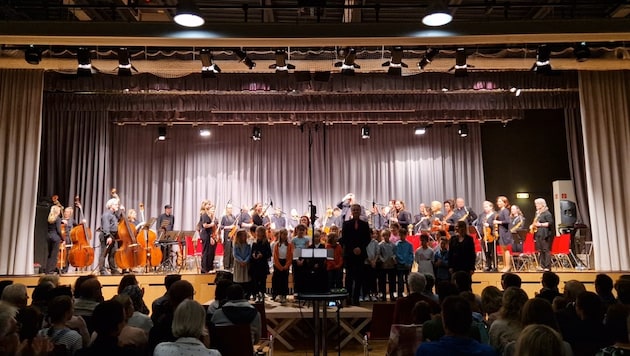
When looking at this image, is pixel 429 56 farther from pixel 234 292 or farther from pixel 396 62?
pixel 234 292

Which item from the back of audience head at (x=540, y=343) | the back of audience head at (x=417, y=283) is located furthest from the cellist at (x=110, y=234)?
the back of audience head at (x=540, y=343)

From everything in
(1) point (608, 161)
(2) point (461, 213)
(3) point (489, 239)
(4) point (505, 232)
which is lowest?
(3) point (489, 239)

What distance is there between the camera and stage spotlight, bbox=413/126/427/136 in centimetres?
1543

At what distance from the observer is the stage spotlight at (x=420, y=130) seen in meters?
15.4

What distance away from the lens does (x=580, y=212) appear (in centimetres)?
1379

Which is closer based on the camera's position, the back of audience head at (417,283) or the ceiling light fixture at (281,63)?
the back of audience head at (417,283)

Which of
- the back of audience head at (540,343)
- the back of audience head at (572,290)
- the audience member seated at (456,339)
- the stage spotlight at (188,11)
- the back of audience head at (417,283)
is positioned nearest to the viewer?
the back of audience head at (540,343)

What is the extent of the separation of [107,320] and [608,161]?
11.0m

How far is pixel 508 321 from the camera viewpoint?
11.8ft

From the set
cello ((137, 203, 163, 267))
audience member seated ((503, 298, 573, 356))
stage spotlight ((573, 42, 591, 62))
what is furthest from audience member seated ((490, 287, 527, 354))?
cello ((137, 203, 163, 267))

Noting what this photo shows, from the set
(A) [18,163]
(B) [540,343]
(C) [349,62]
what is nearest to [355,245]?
(C) [349,62]

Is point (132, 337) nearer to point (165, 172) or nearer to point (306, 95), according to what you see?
point (306, 95)

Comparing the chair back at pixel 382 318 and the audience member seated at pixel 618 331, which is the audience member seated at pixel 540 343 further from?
the chair back at pixel 382 318

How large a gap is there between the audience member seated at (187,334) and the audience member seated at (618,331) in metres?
2.24
